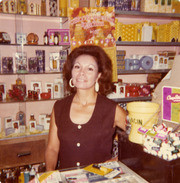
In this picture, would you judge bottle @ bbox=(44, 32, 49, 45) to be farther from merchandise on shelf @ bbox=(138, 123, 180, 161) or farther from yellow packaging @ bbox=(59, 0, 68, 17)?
merchandise on shelf @ bbox=(138, 123, 180, 161)

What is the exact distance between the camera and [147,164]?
1.03 metres

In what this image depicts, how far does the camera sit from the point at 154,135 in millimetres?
997

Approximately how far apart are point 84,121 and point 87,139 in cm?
15

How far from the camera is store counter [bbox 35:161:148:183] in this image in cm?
101

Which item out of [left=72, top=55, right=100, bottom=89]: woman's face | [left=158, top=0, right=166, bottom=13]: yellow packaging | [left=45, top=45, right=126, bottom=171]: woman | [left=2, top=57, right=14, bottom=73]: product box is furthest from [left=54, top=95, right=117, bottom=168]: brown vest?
[left=158, top=0, right=166, bottom=13]: yellow packaging

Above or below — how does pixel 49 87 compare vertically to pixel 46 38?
below

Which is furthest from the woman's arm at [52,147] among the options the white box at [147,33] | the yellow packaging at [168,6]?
the yellow packaging at [168,6]

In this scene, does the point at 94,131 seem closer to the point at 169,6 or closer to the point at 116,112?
the point at 116,112

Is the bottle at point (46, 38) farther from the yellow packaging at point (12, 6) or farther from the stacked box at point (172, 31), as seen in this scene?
the stacked box at point (172, 31)

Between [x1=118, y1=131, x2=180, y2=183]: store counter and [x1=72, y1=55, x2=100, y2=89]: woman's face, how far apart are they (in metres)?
0.66

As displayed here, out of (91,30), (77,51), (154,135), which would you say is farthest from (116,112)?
(91,30)

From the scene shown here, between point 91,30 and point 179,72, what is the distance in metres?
1.74

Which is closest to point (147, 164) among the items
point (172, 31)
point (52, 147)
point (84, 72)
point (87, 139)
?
point (87, 139)

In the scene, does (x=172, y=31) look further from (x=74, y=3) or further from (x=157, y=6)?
(x=74, y=3)
